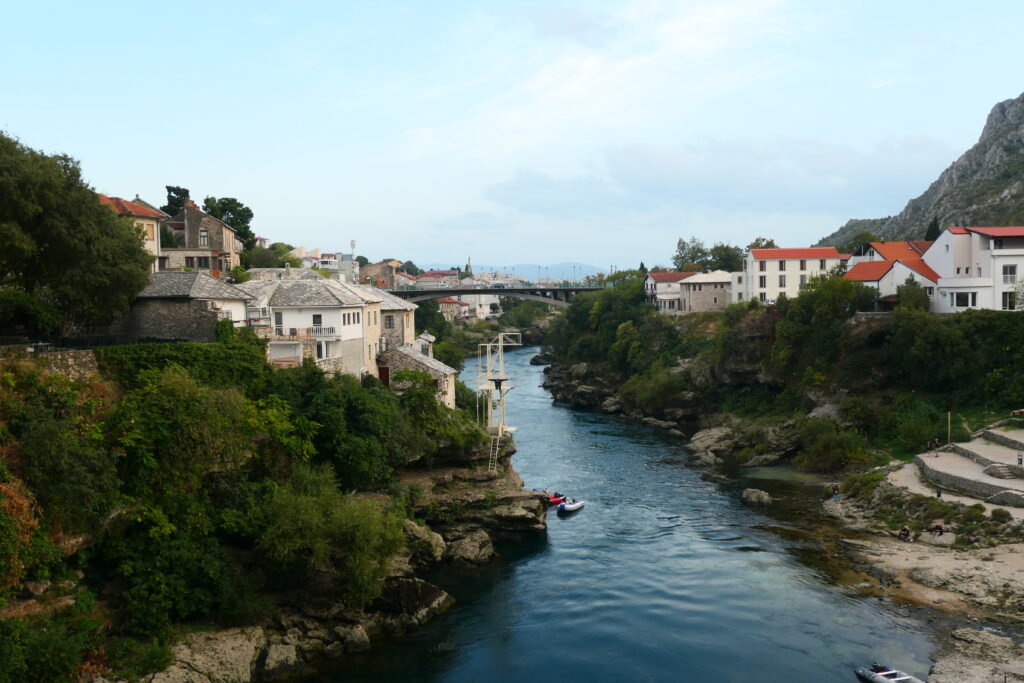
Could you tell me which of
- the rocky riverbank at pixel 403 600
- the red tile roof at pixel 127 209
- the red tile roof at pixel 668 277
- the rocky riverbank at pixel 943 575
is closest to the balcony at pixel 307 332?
the rocky riverbank at pixel 403 600

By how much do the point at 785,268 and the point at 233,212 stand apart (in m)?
50.6

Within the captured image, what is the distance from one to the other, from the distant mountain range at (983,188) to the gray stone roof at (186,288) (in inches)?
2974

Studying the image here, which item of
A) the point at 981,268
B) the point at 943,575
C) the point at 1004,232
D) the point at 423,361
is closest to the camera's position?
the point at 943,575

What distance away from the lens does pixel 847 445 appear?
47.0 metres

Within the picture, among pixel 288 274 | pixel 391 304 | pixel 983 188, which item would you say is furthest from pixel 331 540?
pixel 983 188

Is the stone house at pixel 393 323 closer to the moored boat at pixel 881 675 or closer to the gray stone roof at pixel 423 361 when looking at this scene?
the gray stone roof at pixel 423 361

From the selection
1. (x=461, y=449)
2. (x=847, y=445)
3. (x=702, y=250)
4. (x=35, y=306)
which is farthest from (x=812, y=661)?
(x=702, y=250)

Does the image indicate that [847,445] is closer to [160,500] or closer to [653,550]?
[653,550]

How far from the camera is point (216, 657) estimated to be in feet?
76.9

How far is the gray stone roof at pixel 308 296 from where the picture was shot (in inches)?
1545

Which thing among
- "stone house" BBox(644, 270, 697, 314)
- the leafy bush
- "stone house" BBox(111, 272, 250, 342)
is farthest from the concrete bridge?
the leafy bush

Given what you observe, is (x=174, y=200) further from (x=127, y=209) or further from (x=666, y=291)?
(x=666, y=291)

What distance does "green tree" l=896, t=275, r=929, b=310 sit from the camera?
179ft

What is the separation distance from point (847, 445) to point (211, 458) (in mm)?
34762
